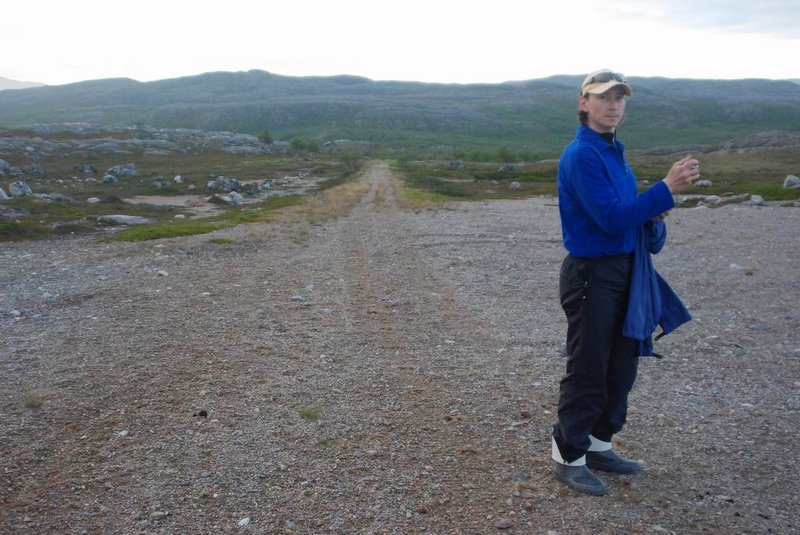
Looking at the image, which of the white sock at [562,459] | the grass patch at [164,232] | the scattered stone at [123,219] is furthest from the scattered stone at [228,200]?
the white sock at [562,459]

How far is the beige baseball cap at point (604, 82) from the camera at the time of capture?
4.31 metres

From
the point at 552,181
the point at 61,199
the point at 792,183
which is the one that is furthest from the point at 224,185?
the point at 792,183

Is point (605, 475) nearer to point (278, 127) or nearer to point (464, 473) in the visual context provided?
point (464, 473)

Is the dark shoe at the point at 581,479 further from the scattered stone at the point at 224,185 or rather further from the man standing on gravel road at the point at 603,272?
the scattered stone at the point at 224,185

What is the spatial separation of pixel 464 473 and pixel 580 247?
1944 millimetres

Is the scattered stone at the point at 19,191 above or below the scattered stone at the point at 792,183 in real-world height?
above

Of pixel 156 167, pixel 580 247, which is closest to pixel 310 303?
pixel 580 247

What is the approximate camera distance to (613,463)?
197 inches

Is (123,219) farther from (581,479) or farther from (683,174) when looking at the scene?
(683,174)

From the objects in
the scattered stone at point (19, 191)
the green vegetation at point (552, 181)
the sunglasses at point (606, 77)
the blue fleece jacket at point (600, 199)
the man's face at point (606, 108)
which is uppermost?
the sunglasses at point (606, 77)

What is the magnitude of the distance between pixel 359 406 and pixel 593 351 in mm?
2601

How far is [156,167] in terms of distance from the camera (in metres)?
55.5

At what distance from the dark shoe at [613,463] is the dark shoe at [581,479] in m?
0.22

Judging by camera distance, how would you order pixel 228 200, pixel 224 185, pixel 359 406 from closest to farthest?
pixel 359 406 < pixel 228 200 < pixel 224 185
